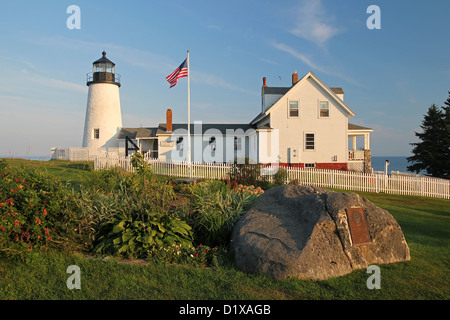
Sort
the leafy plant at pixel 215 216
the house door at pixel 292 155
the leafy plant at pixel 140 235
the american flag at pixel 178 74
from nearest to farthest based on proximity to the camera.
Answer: the leafy plant at pixel 140 235 → the leafy plant at pixel 215 216 → the american flag at pixel 178 74 → the house door at pixel 292 155

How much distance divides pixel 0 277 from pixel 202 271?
2.97m

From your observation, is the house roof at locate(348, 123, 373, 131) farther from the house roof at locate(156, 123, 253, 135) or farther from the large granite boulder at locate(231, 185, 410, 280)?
the large granite boulder at locate(231, 185, 410, 280)

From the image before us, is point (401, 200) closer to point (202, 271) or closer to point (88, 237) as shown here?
point (202, 271)

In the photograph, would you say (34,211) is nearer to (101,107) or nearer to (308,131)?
(308,131)

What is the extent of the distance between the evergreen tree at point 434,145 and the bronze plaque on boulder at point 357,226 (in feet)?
90.5

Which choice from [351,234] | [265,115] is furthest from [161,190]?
[265,115]

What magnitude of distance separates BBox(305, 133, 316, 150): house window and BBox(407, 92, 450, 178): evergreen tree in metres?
12.6

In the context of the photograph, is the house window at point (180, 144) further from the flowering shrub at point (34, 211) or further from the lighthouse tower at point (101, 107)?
the flowering shrub at point (34, 211)

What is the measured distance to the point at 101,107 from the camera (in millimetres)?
32344

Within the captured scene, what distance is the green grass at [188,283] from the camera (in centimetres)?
429

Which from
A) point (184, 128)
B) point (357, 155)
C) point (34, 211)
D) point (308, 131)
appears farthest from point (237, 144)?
point (34, 211)

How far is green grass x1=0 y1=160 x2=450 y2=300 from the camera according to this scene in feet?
14.1

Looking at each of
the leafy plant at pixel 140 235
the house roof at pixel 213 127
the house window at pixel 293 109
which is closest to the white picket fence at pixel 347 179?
the house window at pixel 293 109

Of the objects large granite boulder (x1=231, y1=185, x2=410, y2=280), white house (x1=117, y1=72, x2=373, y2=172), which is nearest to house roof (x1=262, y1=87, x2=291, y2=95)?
white house (x1=117, y1=72, x2=373, y2=172)
